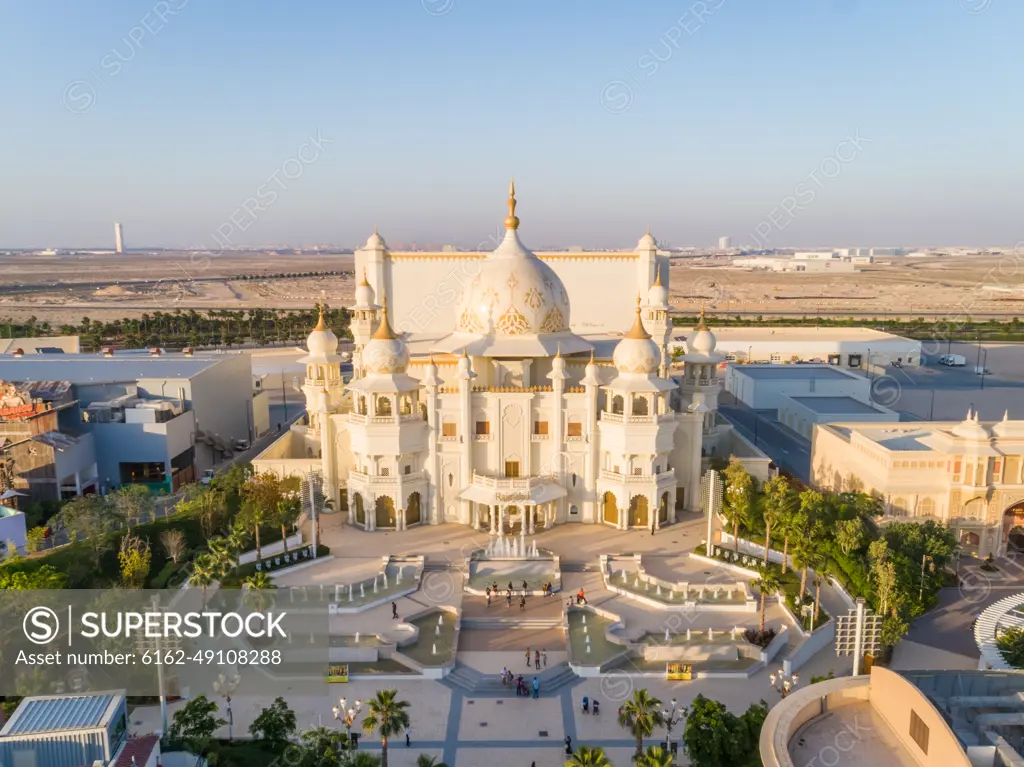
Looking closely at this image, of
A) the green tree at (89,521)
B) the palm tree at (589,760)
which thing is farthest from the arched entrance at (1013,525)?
the green tree at (89,521)

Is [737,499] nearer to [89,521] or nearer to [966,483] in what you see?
[966,483]

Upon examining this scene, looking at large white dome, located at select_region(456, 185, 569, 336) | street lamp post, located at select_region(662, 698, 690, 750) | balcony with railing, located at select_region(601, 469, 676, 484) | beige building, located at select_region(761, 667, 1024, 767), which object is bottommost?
street lamp post, located at select_region(662, 698, 690, 750)

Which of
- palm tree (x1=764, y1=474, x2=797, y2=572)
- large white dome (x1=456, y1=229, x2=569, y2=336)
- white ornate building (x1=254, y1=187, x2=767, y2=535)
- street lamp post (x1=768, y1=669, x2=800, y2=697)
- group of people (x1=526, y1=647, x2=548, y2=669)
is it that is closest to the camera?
street lamp post (x1=768, y1=669, x2=800, y2=697)

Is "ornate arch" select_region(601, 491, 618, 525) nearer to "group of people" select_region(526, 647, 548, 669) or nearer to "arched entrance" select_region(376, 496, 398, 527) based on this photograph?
"arched entrance" select_region(376, 496, 398, 527)

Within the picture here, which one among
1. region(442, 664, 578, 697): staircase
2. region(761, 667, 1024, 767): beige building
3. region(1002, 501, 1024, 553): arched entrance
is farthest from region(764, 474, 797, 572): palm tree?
region(761, 667, 1024, 767): beige building

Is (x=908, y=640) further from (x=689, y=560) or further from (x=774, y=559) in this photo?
(x=689, y=560)

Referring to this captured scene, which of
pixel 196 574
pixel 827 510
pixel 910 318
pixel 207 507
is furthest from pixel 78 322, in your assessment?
pixel 910 318
